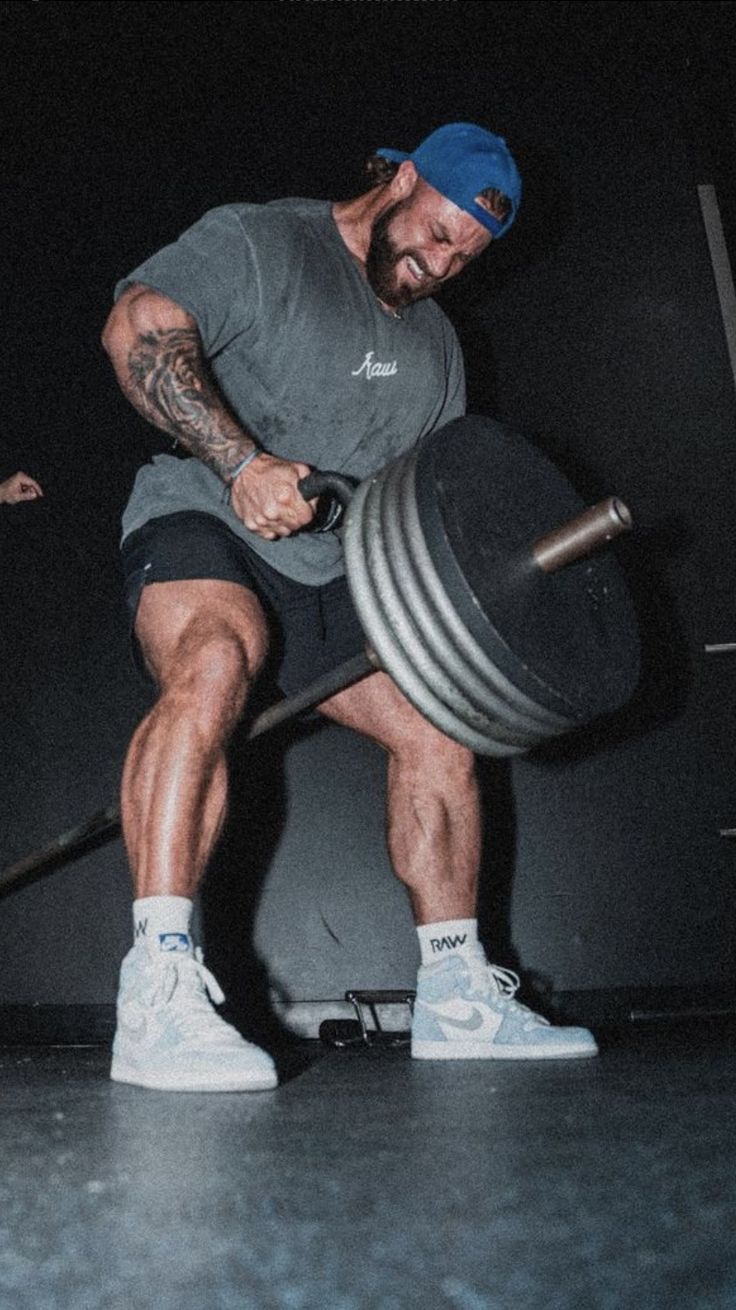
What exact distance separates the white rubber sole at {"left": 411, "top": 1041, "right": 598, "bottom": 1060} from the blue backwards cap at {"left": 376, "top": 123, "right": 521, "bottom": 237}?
134cm

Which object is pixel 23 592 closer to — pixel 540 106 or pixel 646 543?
pixel 646 543

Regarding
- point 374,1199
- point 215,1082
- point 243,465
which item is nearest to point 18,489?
point 243,465

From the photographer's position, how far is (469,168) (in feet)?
6.07

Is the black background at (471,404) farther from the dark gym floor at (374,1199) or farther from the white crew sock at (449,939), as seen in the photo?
the dark gym floor at (374,1199)

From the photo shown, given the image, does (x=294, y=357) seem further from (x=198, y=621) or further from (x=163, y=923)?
(x=163, y=923)

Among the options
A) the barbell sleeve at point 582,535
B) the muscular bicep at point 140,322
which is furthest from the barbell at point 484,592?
the muscular bicep at point 140,322

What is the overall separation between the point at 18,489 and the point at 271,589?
107cm

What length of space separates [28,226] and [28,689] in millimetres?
1242

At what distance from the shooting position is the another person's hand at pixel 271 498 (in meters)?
1.51

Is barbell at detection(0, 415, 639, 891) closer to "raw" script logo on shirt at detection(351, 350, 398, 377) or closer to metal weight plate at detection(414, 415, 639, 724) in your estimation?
metal weight plate at detection(414, 415, 639, 724)

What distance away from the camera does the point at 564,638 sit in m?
1.44

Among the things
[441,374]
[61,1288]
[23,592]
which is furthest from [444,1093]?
[23,592]

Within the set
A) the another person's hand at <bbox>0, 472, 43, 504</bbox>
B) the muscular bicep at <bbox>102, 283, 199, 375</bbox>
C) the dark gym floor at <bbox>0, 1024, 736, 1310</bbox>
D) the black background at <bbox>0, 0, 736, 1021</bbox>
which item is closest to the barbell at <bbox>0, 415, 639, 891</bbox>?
the muscular bicep at <bbox>102, 283, 199, 375</bbox>

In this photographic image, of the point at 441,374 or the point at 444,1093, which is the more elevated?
the point at 441,374
